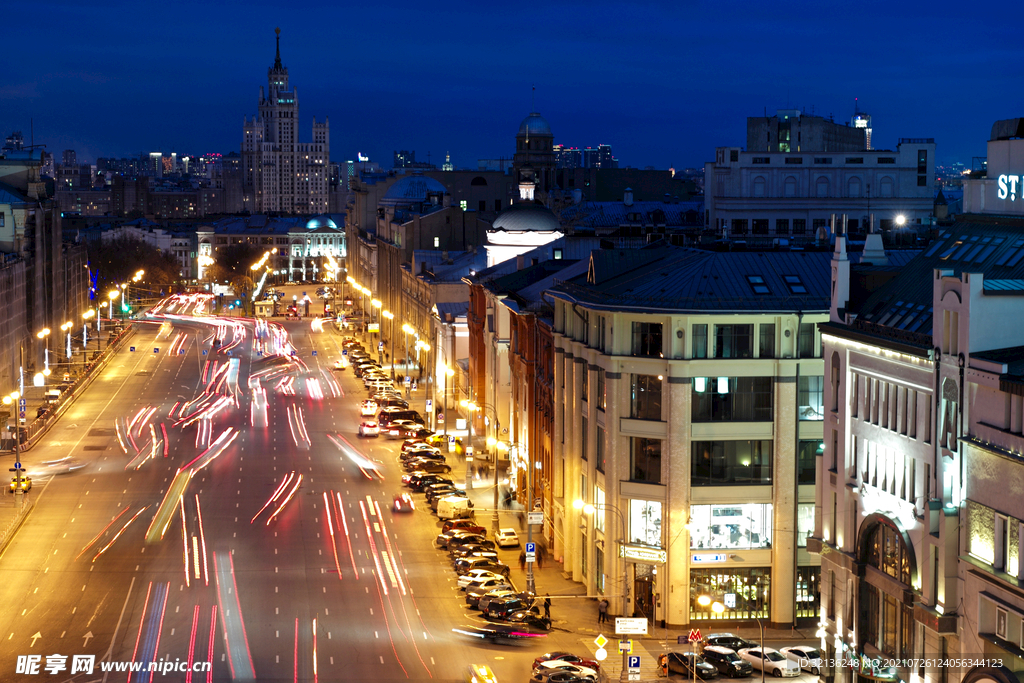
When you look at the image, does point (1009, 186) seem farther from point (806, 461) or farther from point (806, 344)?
point (806, 461)

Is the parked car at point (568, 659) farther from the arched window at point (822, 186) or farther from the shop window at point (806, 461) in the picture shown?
the arched window at point (822, 186)

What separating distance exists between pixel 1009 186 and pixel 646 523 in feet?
77.0

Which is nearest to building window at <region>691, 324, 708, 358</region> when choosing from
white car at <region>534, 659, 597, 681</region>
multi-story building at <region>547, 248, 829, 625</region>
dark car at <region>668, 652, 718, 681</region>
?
multi-story building at <region>547, 248, 829, 625</region>

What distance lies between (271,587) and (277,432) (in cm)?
5138

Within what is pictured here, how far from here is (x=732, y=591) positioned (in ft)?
212

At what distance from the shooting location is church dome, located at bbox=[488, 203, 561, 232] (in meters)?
130

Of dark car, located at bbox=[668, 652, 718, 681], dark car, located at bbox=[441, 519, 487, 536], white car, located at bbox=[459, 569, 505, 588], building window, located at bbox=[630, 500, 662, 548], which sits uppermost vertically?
building window, located at bbox=[630, 500, 662, 548]

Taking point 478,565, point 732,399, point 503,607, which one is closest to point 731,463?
point 732,399

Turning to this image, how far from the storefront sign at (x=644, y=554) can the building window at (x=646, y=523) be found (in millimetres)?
668

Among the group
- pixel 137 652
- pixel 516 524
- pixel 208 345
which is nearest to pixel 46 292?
pixel 208 345

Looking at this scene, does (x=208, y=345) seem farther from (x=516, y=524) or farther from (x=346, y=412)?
(x=516, y=524)

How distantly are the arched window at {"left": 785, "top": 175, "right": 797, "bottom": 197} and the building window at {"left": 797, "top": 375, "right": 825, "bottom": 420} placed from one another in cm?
6285

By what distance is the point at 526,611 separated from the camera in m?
63.9

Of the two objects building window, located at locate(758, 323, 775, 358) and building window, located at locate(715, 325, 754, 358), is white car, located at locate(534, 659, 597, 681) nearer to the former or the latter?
building window, located at locate(715, 325, 754, 358)
